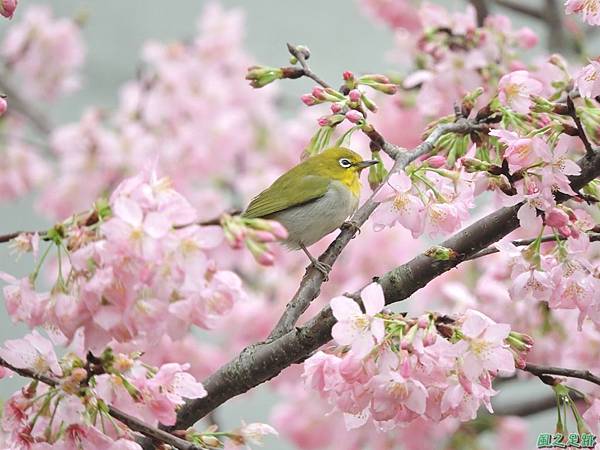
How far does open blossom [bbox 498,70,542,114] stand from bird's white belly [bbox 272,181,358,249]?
40cm

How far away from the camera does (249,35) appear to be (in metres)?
4.69

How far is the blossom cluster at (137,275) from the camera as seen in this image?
2.86 ft

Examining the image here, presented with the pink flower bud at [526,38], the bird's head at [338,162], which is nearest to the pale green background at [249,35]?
the pink flower bud at [526,38]

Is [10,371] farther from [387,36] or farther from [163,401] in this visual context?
[387,36]

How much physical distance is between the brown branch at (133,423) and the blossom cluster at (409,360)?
165 millimetres

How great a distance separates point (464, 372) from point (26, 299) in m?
0.47

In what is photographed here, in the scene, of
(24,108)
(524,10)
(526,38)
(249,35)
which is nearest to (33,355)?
(526,38)

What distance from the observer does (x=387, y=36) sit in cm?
474

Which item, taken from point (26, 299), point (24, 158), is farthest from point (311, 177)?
point (24, 158)

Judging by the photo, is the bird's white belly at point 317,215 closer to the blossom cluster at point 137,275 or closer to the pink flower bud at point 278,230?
the blossom cluster at point 137,275

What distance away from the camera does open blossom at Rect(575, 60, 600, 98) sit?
3.24 feet

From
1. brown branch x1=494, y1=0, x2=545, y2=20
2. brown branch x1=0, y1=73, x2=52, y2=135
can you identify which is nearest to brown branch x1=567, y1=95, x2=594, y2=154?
brown branch x1=494, y1=0, x2=545, y2=20

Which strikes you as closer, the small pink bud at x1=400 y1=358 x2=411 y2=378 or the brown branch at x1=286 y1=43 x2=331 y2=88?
the small pink bud at x1=400 y1=358 x2=411 y2=378

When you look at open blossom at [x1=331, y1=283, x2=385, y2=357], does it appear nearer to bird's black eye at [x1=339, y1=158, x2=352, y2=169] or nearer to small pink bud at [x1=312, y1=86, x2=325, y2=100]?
small pink bud at [x1=312, y1=86, x2=325, y2=100]
